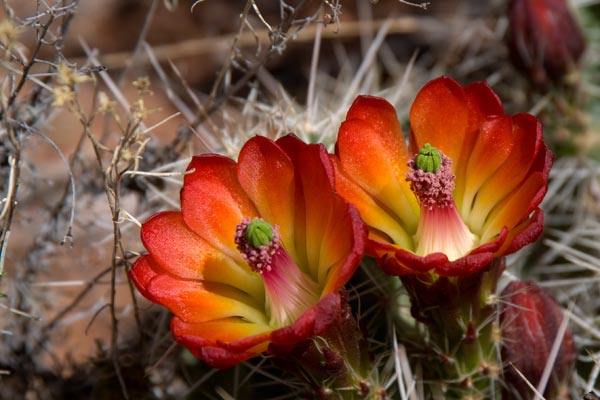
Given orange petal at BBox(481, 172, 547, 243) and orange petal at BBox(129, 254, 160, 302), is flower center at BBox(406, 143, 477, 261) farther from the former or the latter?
orange petal at BBox(129, 254, 160, 302)

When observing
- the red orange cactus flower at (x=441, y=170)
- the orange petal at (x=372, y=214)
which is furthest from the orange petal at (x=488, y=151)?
the orange petal at (x=372, y=214)

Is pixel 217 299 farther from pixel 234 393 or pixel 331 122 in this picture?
pixel 331 122

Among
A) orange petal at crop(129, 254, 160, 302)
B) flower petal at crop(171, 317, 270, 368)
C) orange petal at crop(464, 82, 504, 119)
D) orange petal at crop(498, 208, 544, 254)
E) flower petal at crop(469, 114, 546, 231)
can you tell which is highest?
orange petal at crop(464, 82, 504, 119)

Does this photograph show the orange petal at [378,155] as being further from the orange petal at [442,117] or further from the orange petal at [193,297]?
the orange petal at [193,297]

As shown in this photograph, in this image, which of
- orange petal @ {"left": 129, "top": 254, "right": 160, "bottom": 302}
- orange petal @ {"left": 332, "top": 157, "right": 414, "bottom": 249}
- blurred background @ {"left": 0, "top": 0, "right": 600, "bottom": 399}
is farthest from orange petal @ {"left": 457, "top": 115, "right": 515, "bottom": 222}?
orange petal @ {"left": 129, "top": 254, "right": 160, "bottom": 302}

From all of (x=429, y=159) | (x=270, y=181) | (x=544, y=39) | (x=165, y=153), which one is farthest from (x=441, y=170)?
(x=544, y=39)

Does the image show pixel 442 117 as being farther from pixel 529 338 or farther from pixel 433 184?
pixel 529 338

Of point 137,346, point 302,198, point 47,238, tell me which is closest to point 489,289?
point 302,198
